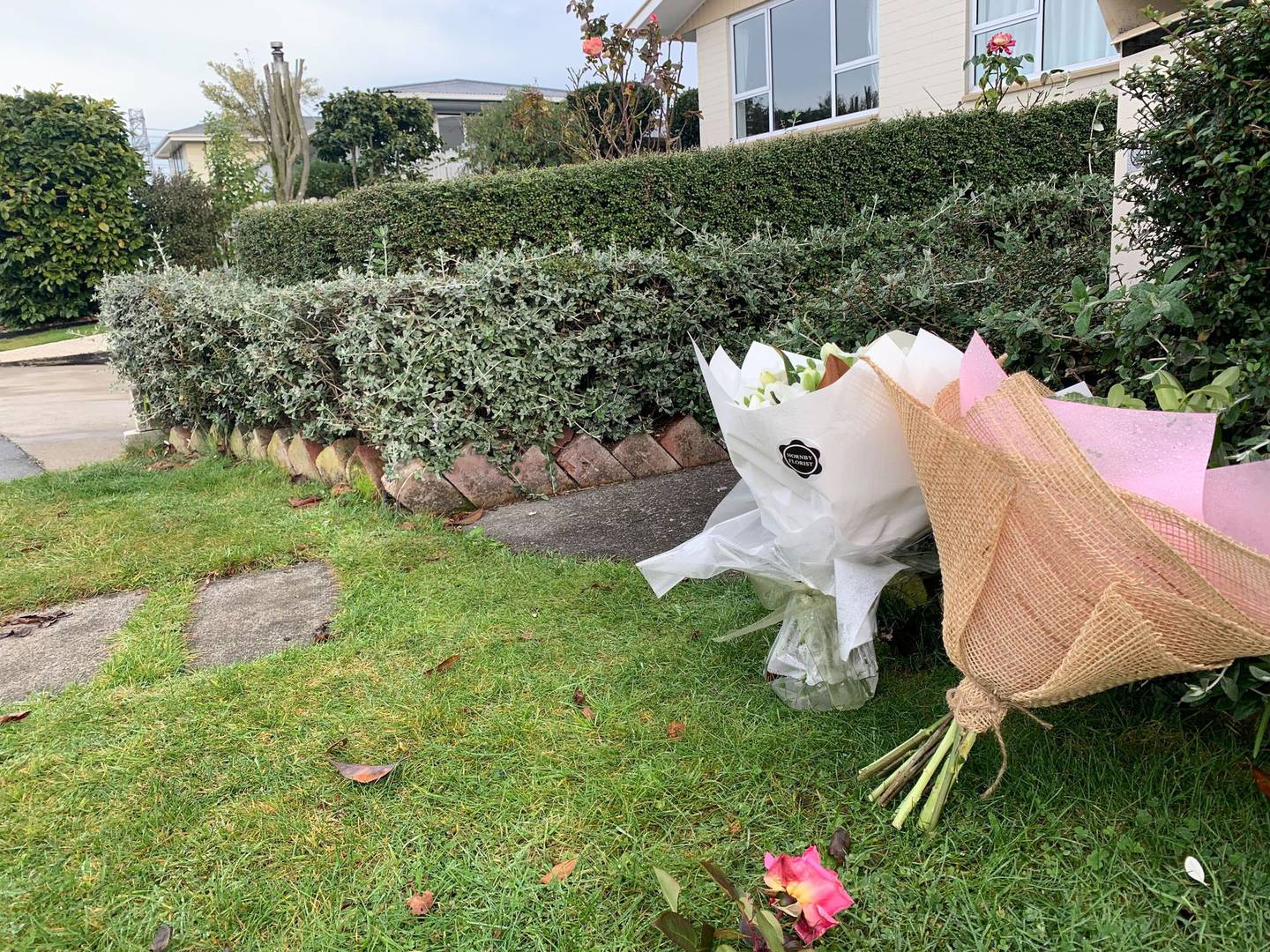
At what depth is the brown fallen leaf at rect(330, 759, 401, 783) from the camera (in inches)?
79.2

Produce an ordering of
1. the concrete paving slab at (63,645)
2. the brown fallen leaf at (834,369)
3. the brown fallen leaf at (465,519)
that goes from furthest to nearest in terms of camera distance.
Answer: the brown fallen leaf at (465,519)
the concrete paving slab at (63,645)
the brown fallen leaf at (834,369)

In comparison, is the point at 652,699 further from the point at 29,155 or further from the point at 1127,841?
the point at 29,155

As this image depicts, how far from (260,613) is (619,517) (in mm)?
1509

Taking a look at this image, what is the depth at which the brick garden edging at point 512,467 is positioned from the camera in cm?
408

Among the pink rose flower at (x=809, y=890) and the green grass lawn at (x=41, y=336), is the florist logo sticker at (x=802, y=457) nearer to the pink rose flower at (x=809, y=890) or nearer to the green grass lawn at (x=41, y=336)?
the pink rose flower at (x=809, y=890)

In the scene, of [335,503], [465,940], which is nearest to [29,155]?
[335,503]

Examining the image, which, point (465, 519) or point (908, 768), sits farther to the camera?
point (465, 519)

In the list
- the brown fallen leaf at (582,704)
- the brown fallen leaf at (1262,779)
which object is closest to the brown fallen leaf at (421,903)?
the brown fallen leaf at (582,704)

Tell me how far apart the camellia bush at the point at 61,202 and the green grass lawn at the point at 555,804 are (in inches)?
648

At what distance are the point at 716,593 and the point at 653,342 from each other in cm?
176

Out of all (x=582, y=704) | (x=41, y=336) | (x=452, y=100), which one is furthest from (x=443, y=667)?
(x=452, y=100)

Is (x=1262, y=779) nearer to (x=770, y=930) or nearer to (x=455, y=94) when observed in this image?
(x=770, y=930)

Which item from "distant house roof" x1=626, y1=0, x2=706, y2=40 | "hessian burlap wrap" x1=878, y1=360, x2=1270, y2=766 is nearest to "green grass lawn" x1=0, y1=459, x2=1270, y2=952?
"hessian burlap wrap" x1=878, y1=360, x2=1270, y2=766

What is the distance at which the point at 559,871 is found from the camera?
5.63 ft
